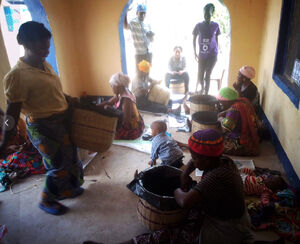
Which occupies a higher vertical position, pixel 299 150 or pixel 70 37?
pixel 70 37

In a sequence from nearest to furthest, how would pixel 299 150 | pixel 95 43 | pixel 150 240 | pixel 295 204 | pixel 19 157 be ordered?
pixel 150 240 → pixel 295 204 → pixel 299 150 → pixel 19 157 → pixel 95 43

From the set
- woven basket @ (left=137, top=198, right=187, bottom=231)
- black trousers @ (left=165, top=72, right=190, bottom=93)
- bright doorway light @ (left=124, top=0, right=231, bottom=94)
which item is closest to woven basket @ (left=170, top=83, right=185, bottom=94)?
black trousers @ (left=165, top=72, right=190, bottom=93)

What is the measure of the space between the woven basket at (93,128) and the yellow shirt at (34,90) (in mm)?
174

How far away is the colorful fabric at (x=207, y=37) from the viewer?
4.93m

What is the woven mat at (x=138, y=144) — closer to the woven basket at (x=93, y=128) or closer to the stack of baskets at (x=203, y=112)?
the stack of baskets at (x=203, y=112)

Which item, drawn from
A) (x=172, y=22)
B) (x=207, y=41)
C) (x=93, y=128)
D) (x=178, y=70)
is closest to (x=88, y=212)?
(x=93, y=128)

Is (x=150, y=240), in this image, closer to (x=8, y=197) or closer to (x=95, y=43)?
(x=8, y=197)

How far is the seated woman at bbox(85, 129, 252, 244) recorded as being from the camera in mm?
1657

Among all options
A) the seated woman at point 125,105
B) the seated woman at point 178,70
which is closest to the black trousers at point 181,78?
the seated woman at point 178,70

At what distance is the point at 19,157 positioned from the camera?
326 cm

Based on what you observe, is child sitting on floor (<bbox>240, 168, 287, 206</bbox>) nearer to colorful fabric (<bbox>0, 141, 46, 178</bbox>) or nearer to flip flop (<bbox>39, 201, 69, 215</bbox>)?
flip flop (<bbox>39, 201, 69, 215</bbox>)

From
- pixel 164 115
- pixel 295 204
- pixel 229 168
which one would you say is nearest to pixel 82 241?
pixel 229 168

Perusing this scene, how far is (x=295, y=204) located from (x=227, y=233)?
102 centimetres

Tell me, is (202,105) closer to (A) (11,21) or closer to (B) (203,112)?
(B) (203,112)
